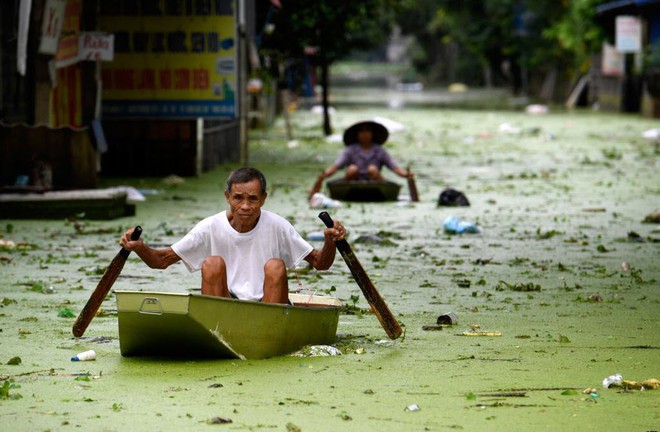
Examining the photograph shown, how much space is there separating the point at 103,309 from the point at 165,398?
2.73 meters

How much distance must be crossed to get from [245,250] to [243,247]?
21mm

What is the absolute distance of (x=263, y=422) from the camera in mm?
5434

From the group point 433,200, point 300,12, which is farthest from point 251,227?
point 300,12

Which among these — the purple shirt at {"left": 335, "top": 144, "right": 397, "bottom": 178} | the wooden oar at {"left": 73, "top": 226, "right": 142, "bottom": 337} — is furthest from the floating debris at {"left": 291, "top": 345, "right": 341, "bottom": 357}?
the purple shirt at {"left": 335, "top": 144, "right": 397, "bottom": 178}

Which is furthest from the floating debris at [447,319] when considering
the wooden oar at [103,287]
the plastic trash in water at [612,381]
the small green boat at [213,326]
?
the wooden oar at [103,287]

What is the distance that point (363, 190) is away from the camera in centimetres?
1557

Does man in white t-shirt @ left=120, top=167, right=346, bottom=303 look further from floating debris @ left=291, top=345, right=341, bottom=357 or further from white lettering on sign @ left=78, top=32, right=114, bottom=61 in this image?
white lettering on sign @ left=78, top=32, right=114, bottom=61

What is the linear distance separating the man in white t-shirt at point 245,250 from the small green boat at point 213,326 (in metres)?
0.21

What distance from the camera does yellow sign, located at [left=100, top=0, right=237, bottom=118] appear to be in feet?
59.7

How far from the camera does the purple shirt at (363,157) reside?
50.5 ft

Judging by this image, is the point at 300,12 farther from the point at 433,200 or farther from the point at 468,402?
the point at 468,402

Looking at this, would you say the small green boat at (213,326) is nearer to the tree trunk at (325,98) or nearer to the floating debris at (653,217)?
the floating debris at (653,217)

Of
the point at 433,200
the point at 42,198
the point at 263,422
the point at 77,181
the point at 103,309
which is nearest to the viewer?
the point at 263,422

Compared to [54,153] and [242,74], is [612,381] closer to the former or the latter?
[54,153]
